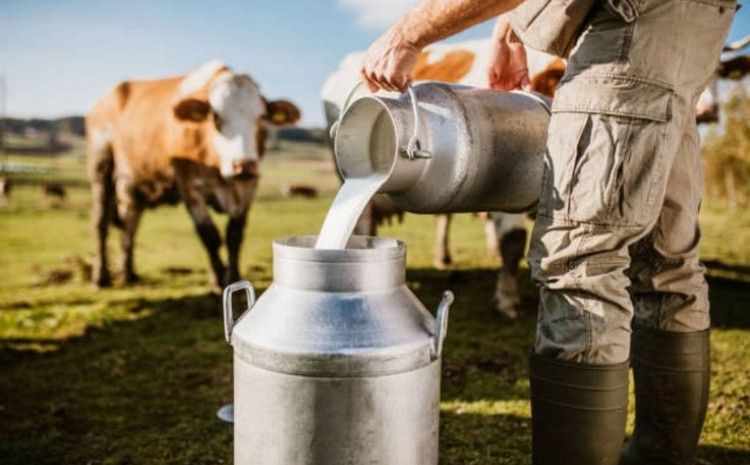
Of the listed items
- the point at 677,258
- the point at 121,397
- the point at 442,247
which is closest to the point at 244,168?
the point at 442,247

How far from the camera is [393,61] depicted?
181cm

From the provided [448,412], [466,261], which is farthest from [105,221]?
[448,412]

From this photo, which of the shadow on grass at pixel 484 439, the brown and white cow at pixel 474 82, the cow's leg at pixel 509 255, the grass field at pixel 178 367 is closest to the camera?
the shadow on grass at pixel 484 439

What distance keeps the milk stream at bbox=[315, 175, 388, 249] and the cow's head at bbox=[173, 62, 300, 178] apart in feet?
13.2

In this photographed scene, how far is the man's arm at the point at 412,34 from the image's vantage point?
1713 millimetres

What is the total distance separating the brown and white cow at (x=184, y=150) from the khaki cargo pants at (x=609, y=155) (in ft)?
14.4

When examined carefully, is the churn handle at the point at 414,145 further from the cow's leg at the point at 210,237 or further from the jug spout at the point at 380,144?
the cow's leg at the point at 210,237

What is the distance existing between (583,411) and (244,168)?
15.0ft

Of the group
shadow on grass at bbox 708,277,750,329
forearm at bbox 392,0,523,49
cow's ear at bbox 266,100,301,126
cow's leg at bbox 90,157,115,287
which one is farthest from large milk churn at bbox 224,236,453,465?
cow's leg at bbox 90,157,115,287

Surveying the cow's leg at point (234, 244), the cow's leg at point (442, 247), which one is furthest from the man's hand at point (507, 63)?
the cow's leg at point (442, 247)

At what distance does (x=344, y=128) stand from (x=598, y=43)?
2.51 ft

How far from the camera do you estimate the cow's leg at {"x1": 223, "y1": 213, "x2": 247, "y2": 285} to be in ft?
18.9

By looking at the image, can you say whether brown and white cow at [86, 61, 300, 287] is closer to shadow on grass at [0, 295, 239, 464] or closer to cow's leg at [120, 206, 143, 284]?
cow's leg at [120, 206, 143, 284]

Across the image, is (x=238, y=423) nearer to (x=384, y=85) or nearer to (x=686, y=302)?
(x=384, y=85)
